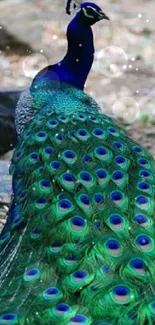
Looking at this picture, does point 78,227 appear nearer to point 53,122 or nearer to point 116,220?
point 116,220

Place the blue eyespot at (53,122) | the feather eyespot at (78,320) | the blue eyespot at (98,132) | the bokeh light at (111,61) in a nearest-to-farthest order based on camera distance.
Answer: the feather eyespot at (78,320), the blue eyespot at (98,132), the blue eyespot at (53,122), the bokeh light at (111,61)

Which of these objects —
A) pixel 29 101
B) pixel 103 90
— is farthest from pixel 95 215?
pixel 103 90

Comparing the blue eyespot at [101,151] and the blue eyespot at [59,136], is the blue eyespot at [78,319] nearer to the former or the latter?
the blue eyespot at [101,151]

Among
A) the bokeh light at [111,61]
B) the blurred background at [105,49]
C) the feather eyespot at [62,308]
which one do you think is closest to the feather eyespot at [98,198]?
the feather eyespot at [62,308]

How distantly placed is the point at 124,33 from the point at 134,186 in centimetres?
538

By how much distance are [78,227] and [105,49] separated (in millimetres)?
5595

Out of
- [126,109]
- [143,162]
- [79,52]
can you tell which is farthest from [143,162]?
[126,109]

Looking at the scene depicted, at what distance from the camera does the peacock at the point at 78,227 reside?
9.39ft

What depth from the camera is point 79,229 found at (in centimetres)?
319

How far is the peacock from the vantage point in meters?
2.86

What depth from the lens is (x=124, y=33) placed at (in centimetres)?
867

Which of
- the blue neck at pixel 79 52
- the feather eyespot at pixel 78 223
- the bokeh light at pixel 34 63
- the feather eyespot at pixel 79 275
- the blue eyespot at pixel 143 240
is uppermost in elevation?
the blue eyespot at pixel 143 240

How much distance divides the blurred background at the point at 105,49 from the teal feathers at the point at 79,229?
3.64 meters

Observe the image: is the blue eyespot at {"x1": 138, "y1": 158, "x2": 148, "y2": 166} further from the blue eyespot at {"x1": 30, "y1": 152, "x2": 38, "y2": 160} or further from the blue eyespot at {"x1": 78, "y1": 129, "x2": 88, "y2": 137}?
the blue eyespot at {"x1": 30, "y1": 152, "x2": 38, "y2": 160}
